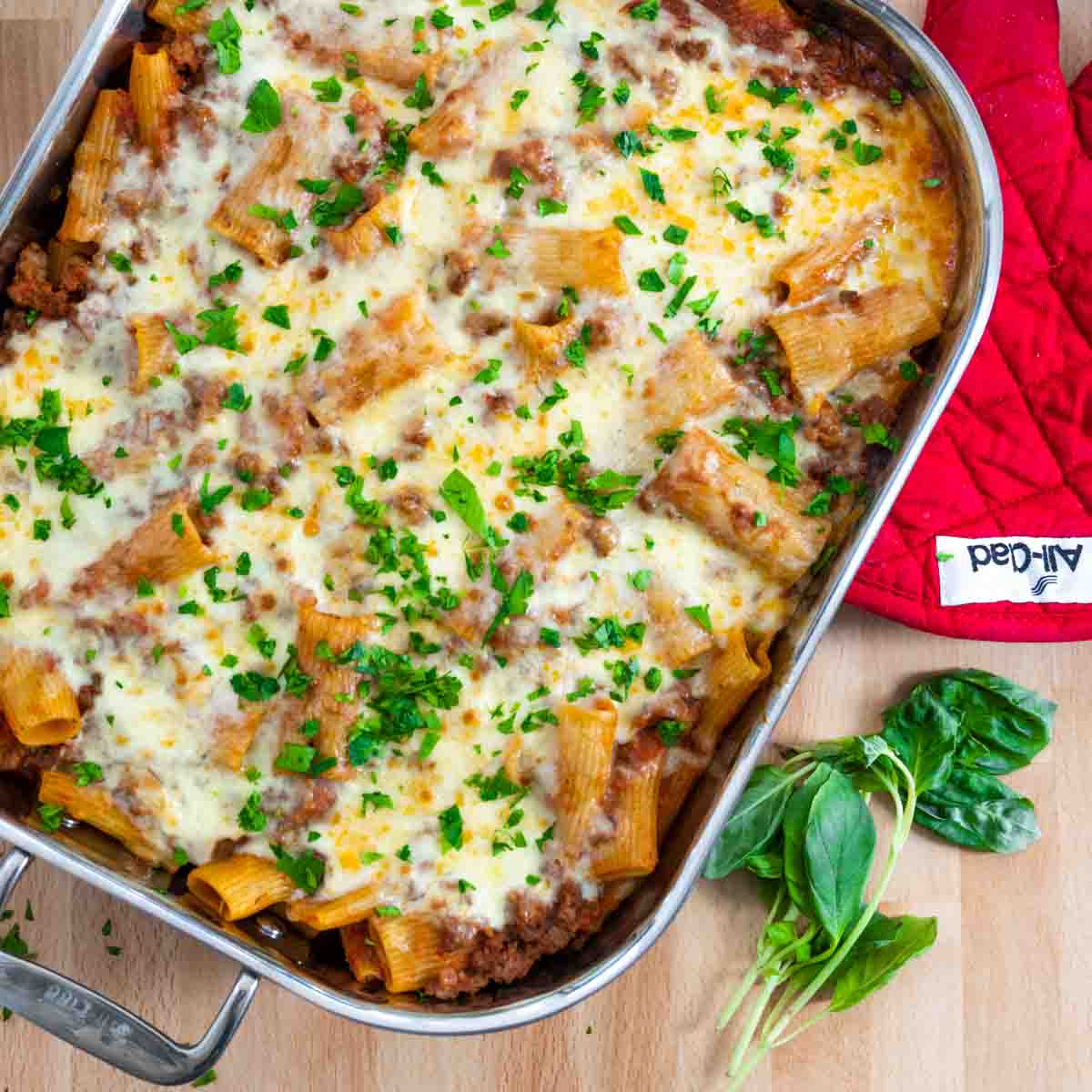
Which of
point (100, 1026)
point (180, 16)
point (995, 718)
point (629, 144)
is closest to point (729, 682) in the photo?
point (995, 718)

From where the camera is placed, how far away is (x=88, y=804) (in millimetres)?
2338

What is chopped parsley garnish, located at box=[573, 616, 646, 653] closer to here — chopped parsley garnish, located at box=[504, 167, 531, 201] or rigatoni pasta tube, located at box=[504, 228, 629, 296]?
rigatoni pasta tube, located at box=[504, 228, 629, 296]

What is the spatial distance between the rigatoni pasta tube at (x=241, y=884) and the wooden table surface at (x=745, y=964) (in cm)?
52

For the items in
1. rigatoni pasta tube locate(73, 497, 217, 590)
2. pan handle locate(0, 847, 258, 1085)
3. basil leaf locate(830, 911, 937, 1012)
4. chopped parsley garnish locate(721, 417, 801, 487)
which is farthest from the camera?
basil leaf locate(830, 911, 937, 1012)

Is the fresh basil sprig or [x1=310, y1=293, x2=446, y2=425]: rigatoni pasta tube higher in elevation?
[x1=310, y1=293, x2=446, y2=425]: rigatoni pasta tube

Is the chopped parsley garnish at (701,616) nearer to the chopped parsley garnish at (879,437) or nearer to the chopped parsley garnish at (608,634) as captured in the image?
the chopped parsley garnish at (608,634)

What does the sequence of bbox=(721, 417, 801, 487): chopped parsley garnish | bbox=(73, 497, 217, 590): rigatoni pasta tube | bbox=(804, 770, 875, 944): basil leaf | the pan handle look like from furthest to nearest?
bbox=(804, 770, 875, 944): basil leaf
bbox=(721, 417, 801, 487): chopped parsley garnish
bbox=(73, 497, 217, 590): rigatoni pasta tube
the pan handle

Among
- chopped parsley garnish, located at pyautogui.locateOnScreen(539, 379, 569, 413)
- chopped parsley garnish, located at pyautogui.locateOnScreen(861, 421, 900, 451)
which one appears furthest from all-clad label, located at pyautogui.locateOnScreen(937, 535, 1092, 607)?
chopped parsley garnish, located at pyautogui.locateOnScreen(539, 379, 569, 413)

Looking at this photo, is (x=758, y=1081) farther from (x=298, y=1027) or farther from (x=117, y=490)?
(x=117, y=490)

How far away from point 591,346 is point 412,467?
0.37 m

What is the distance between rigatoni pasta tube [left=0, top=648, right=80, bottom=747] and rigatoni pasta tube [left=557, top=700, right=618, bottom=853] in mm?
825

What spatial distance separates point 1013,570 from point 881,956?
812mm

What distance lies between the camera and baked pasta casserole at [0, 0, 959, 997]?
2.32m

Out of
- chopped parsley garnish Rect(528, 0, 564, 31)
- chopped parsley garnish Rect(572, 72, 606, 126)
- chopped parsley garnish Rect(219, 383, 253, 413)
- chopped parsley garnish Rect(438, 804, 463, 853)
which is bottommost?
chopped parsley garnish Rect(438, 804, 463, 853)
